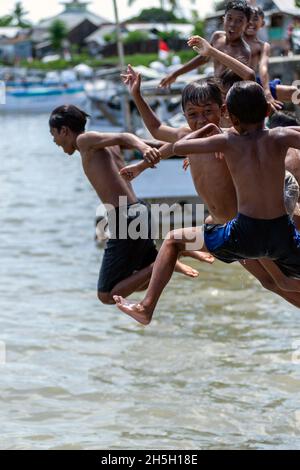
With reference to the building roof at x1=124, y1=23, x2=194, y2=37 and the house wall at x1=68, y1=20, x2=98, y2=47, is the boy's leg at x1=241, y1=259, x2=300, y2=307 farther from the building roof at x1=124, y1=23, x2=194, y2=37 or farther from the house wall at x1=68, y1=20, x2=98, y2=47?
the house wall at x1=68, y1=20, x2=98, y2=47

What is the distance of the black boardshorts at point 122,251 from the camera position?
29.7ft

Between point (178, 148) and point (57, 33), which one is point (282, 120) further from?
point (57, 33)

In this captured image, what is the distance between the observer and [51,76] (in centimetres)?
8344

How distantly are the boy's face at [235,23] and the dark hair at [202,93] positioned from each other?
3.63ft

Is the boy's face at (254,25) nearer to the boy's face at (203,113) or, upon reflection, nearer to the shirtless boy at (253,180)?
the boy's face at (203,113)

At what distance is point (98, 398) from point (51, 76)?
7308 cm

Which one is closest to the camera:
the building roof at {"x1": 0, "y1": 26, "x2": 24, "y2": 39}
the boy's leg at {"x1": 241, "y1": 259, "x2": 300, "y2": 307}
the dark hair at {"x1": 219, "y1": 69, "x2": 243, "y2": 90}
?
the dark hair at {"x1": 219, "y1": 69, "x2": 243, "y2": 90}

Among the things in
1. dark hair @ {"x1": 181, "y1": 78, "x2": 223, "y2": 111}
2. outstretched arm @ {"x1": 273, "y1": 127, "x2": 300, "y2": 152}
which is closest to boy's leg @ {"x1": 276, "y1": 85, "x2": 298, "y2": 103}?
dark hair @ {"x1": 181, "y1": 78, "x2": 223, "y2": 111}

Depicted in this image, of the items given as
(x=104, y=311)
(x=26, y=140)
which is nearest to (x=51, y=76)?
(x=26, y=140)

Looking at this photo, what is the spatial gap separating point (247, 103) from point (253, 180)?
20.4 inches

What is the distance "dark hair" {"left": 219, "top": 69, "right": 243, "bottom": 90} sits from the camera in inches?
322

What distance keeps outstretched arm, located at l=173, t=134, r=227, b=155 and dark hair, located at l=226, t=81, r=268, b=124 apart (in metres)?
0.19

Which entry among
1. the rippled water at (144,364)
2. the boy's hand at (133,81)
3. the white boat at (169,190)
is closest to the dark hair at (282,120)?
the boy's hand at (133,81)
